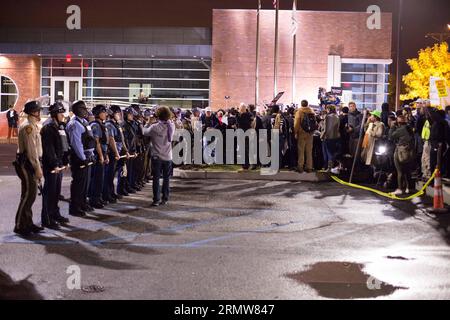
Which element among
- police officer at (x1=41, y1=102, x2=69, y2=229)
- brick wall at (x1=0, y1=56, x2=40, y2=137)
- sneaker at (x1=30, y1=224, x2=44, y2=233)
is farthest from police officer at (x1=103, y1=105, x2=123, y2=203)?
brick wall at (x1=0, y1=56, x2=40, y2=137)

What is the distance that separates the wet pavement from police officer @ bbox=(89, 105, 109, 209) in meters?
0.43

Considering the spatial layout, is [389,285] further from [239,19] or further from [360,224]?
[239,19]

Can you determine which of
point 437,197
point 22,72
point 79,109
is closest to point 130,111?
point 79,109

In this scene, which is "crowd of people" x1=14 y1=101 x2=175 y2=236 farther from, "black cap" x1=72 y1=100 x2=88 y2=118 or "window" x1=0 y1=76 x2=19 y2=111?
"window" x1=0 y1=76 x2=19 y2=111

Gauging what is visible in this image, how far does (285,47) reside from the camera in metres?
35.1

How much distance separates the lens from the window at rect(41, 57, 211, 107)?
36375 millimetres

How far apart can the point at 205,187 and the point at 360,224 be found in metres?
5.75

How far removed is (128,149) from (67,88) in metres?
25.4

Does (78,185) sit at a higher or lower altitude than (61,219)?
higher

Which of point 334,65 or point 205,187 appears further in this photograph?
point 334,65

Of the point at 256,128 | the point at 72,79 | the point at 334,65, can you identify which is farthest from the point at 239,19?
the point at 256,128

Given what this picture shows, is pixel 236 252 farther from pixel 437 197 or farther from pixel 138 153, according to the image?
pixel 138 153

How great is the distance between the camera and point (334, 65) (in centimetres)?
3459

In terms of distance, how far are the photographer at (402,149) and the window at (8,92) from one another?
2856 centimetres
